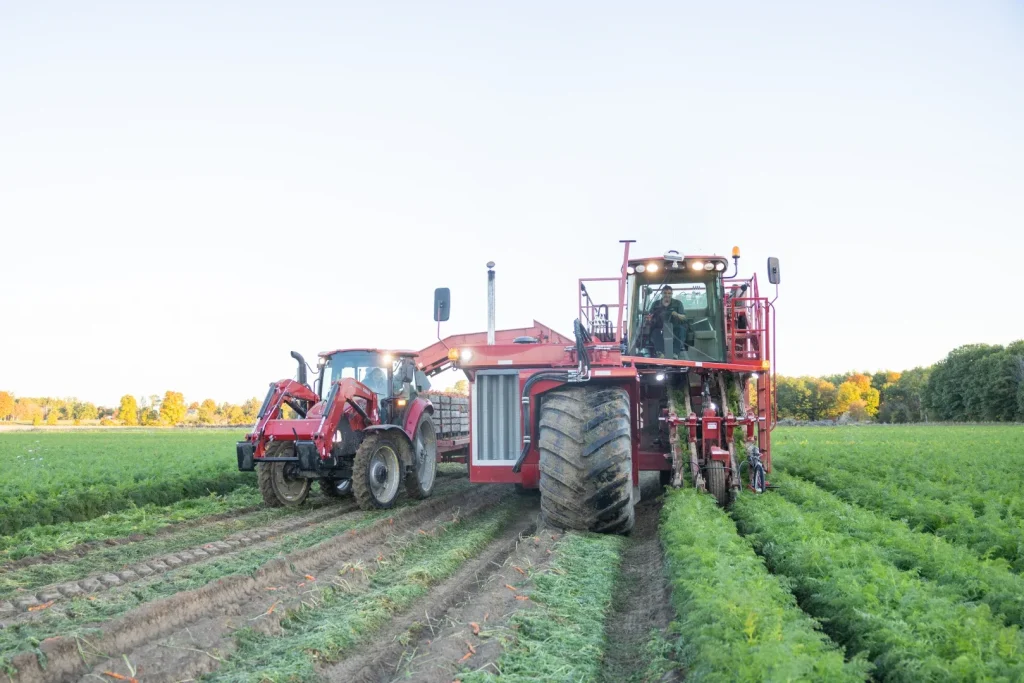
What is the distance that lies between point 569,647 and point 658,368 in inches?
226

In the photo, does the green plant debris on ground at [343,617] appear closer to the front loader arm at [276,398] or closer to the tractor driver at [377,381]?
the front loader arm at [276,398]

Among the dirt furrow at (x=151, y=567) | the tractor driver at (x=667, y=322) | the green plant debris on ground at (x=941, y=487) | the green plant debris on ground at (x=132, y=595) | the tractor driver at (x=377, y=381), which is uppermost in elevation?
the tractor driver at (x=667, y=322)

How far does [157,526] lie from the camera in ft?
32.9

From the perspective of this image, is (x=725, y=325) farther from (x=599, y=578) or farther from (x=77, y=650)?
(x=77, y=650)

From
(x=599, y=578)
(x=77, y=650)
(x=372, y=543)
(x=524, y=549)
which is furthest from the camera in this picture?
(x=372, y=543)

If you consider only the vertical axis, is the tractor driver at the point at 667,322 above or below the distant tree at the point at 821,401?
above

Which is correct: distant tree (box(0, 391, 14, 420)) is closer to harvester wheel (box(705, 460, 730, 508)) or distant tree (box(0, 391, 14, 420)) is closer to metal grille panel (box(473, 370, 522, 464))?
metal grille panel (box(473, 370, 522, 464))

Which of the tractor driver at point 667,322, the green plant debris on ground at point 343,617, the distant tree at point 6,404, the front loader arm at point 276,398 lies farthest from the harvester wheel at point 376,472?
the distant tree at point 6,404

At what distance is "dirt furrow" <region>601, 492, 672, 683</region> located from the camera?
4852 millimetres

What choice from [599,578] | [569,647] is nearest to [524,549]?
[599,578]

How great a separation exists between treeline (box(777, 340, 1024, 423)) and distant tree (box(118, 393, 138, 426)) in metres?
83.0

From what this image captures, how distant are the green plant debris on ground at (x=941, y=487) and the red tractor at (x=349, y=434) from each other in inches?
273

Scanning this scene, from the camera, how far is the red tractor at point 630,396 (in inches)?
305

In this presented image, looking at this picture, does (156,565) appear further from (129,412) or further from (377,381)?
(129,412)
